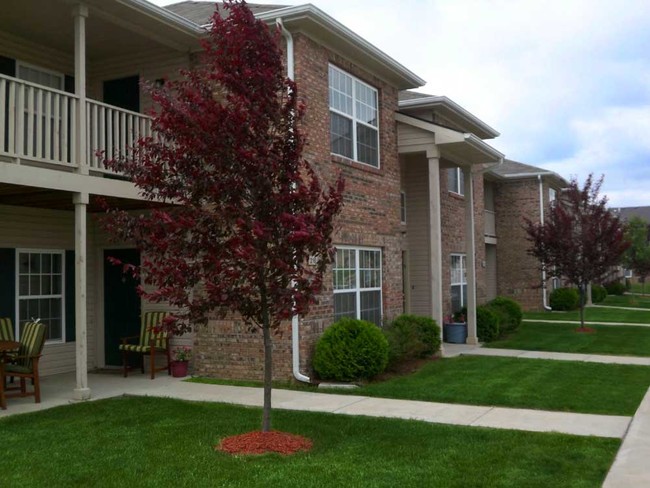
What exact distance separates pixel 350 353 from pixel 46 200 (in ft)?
17.5

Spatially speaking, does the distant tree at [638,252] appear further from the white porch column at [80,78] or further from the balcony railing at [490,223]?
the white porch column at [80,78]

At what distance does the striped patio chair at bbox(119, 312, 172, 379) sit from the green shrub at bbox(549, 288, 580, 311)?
20148mm

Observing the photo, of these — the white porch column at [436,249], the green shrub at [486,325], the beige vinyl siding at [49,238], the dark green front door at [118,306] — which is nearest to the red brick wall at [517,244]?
the green shrub at [486,325]

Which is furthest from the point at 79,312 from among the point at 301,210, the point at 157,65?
the point at 157,65

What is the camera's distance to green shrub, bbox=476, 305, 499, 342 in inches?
648

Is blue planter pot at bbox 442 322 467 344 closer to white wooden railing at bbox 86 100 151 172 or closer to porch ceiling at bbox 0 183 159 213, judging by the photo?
porch ceiling at bbox 0 183 159 213

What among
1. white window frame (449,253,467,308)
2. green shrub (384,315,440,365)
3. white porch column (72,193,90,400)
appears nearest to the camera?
white porch column (72,193,90,400)

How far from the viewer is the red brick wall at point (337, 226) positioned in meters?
10.9

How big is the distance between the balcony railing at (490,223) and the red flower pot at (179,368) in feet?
58.0

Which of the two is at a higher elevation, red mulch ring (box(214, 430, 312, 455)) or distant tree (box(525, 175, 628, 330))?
distant tree (box(525, 175, 628, 330))

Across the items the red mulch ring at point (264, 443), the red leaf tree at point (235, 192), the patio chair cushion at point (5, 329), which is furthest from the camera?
the patio chair cushion at point (5, 329)

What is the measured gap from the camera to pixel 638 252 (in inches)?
1649

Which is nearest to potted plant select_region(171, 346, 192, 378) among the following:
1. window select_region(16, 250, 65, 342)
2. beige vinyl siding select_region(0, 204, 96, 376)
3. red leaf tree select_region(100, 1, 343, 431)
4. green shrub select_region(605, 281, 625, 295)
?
beige vinyl siding select_region(0, 204, 96, 376)

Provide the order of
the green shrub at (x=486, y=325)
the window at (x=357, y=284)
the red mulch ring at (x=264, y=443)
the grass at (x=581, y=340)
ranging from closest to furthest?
the red mulch ring at (x=264, y=443) → the window at (x=357, y=284) → the grass at (x=581, y=340) → the green shrub at (x=486, y=325)
